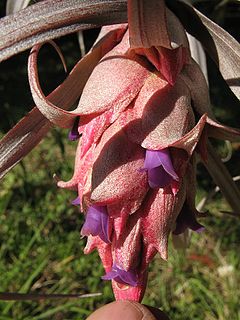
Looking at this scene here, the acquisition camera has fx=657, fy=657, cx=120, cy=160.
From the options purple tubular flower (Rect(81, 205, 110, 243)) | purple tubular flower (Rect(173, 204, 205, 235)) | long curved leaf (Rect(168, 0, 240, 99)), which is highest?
long curved leaf (Rect(168, 0, 240, 99))

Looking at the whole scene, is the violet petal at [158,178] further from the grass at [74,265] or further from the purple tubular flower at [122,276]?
the grass at [74,265]

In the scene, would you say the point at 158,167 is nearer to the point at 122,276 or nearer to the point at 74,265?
the point at 122,276

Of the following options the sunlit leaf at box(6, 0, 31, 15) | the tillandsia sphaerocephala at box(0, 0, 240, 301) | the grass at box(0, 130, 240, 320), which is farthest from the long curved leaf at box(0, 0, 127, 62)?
the grass at box(0, 130, 240, 320)

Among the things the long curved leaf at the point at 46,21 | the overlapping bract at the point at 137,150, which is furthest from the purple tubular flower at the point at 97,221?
the long curved leaf at the point at 46,21

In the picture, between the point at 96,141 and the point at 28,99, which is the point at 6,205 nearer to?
the point at 28,99

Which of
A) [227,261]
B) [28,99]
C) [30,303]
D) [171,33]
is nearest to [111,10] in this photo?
[171,33]

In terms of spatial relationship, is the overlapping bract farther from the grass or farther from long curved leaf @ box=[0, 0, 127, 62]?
the grass

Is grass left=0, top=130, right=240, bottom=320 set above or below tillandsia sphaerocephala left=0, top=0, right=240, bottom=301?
below

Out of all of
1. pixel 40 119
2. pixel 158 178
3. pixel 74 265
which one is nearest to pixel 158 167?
pixel 158 178
